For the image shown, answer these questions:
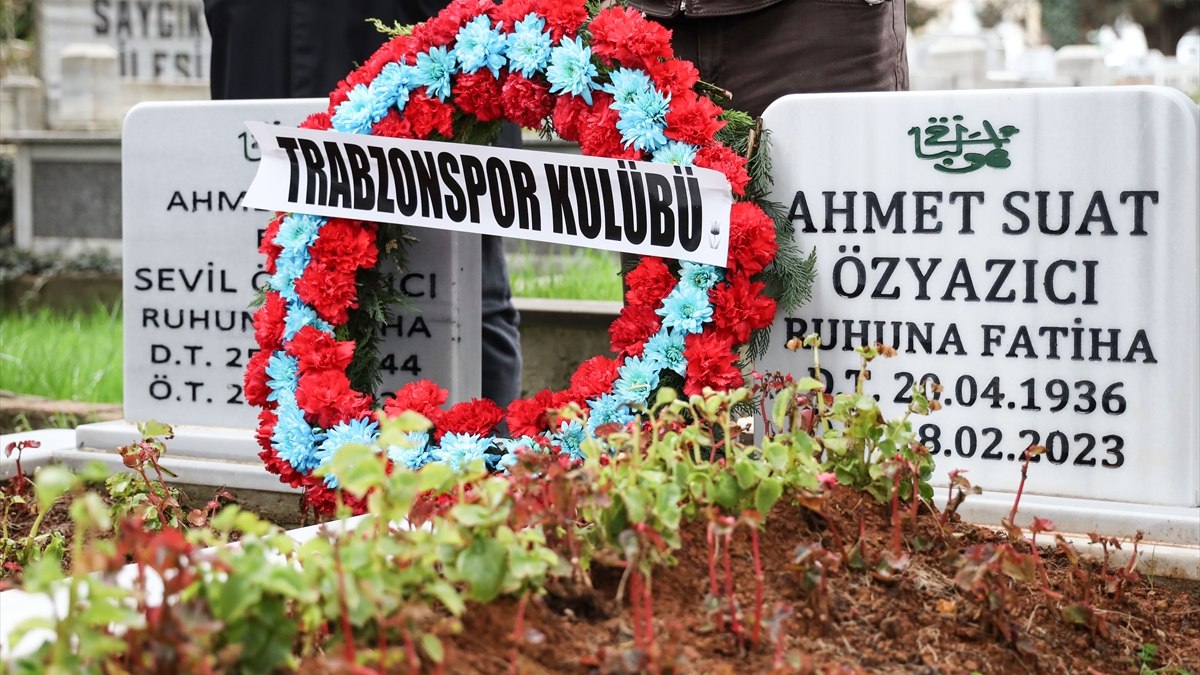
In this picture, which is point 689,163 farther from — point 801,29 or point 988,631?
point 988,631

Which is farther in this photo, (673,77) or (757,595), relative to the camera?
(673,77)

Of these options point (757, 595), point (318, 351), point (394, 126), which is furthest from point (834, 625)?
point (394, 126)

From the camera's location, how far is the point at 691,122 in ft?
9.38

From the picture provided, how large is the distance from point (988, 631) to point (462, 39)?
1874mm

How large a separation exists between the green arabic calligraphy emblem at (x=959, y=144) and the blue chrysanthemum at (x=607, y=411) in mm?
809

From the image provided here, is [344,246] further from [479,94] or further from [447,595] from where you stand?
[447,595]

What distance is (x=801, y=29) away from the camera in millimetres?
3180

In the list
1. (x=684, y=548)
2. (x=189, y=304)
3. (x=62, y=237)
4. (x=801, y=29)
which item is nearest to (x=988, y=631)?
(x=684, y=548)

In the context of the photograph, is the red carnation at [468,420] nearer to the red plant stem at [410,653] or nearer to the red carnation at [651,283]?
the red carnation at [651,283]

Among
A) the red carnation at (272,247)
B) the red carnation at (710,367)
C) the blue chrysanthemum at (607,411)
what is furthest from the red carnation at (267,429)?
the red carnation at (710,367)

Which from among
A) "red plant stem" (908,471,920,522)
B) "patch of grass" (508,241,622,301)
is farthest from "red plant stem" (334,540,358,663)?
"patch of grass" (508,241,622,301)

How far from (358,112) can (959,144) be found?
1379mm

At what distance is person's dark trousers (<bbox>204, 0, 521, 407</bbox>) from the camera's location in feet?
12.7

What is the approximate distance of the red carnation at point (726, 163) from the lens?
282 cm
